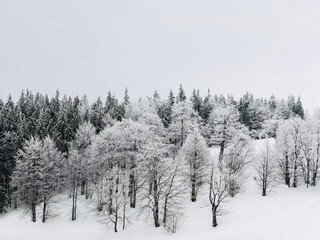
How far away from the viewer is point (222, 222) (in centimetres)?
4312

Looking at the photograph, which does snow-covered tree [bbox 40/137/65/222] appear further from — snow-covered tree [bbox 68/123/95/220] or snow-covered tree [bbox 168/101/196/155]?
snow-covered tree [bbox 168/101/196/155]

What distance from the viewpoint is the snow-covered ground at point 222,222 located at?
123 ft

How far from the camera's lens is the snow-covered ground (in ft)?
123

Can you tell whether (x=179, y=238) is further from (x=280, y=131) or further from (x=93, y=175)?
(x=280, y=131)

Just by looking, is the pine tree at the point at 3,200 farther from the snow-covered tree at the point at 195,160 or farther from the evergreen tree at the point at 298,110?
the evergreen tree at the point at 298,110

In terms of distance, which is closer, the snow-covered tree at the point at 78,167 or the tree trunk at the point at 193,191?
the tree trunk at the point at 193,191

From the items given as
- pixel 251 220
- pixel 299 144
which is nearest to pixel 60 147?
pixel 251 220

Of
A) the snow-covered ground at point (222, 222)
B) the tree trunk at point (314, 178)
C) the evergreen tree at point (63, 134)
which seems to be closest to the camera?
the snow-covered ground at point (222, 222)

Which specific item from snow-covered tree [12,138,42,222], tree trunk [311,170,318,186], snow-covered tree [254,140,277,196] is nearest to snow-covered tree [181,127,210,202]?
snow-covered tree [254,140,277,196]

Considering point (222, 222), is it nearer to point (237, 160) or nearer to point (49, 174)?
point (237, 160)

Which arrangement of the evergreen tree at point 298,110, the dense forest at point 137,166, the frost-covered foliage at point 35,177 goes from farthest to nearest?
the evergreen tree at point 298,110 < the frost-covered foliage at point 35,177 < the dense forest at point 137,166

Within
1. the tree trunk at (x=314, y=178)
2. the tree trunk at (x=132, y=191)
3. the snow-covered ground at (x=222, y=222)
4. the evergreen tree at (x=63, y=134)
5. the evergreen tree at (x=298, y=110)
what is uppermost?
the evergreen tree at (x=298, y=110)

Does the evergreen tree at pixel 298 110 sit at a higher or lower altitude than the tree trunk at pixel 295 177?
higher

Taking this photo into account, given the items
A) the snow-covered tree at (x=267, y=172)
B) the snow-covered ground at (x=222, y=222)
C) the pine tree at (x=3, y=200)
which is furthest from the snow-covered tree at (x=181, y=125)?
the pine tree at (x=3, y=200)
